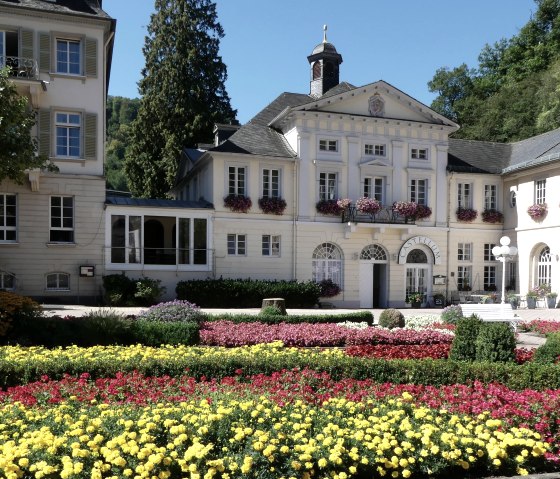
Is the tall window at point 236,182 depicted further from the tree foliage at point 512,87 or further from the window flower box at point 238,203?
the tree foliage at point 512,87

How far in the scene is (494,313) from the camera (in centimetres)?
1812

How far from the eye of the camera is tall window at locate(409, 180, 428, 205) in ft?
98.7

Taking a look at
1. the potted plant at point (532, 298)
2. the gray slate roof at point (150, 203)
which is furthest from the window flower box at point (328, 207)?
the potted plant at point (532, 298)

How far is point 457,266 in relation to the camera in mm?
30828

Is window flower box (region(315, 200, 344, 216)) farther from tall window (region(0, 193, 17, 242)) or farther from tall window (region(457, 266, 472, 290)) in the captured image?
tall window (region(0, 193, 17, 242))

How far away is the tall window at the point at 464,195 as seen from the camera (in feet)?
103

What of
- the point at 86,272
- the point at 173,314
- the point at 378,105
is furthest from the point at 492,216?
the point at 173,314

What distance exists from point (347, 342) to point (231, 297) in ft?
37.9

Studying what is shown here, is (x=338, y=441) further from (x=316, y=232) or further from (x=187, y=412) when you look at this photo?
(x=316, y=232)

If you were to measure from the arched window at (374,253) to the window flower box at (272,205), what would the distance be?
463cm

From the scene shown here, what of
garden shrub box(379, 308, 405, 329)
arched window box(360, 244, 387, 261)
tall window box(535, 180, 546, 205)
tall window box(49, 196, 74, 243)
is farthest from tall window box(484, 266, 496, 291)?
tall window box(49, 196, 74, 243)

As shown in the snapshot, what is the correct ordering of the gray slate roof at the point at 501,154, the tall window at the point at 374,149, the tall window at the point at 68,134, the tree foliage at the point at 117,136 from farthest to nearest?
the tree foliage at the point at 117,136 < the gray slate roof at the point at 501,154 < the tall window at the point at 374,149 < the tall window at the point at 68,134

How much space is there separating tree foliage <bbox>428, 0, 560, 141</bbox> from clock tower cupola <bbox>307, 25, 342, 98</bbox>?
1497 centimetres

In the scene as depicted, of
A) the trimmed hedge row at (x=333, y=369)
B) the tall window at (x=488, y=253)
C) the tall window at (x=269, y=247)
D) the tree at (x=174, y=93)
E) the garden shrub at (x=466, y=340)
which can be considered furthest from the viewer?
Answer: the tree at (x=174, y=93)
